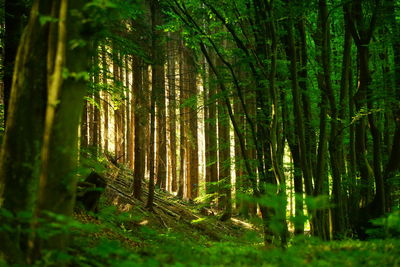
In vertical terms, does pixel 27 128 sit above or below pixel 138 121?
below

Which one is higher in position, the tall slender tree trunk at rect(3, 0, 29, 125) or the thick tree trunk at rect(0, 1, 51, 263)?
the tall slender tree trunk at rect(3, 0, 29, 125)

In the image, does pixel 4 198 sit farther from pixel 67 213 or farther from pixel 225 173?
pixel 225 173

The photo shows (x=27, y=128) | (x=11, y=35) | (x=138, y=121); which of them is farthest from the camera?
(x=138, y=121)

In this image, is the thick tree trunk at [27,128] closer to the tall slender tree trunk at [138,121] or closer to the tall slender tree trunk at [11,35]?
the tall slender tree trunk at [11,35]

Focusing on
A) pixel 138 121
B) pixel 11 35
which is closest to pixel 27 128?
pixel 11 35

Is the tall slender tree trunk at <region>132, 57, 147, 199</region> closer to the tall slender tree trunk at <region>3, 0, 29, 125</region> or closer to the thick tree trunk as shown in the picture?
the tall slender tree trunk at <region>3, 0, 29, 125</region>

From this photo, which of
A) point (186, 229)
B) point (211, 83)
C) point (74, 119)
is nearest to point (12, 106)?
point (74, 119)

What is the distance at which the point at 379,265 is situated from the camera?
3.23 m

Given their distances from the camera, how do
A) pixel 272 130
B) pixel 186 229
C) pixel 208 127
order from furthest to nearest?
pixel 208 127 → pixel 186 229 → pixel 272 130

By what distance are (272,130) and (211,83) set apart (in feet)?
9.76

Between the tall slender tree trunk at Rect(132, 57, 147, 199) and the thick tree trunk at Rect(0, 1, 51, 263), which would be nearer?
the thick tree trunk at Rect(0, 1, 51, 263)

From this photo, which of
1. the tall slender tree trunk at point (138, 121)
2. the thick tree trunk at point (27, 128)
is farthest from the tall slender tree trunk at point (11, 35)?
the tall slender tree trunk at point (138, 121)

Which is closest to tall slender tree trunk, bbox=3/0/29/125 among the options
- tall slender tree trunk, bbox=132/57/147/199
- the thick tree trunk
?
the thick tree trunk

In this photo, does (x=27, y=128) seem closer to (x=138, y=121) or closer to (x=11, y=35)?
→ (x=11, y=35)
